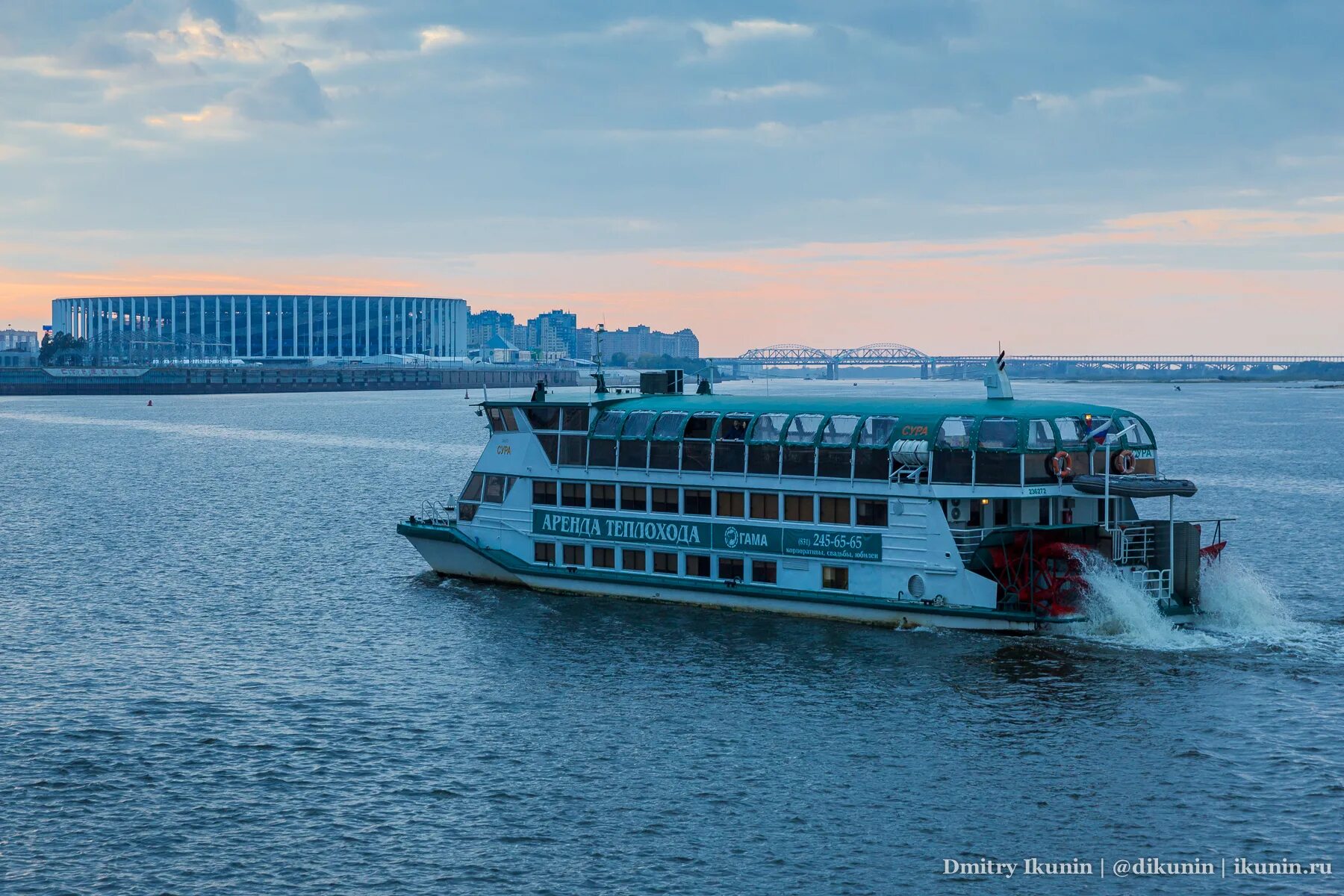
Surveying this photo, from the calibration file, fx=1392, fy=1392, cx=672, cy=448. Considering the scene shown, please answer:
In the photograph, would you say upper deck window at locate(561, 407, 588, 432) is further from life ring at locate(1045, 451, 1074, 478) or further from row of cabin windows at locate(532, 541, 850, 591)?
life ring at locate(1045, 451, 1074, 478)

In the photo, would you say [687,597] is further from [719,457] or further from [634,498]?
[719,457]

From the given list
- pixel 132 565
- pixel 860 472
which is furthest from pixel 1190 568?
pixel 132 565

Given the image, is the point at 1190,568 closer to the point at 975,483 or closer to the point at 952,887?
the point at 975,483

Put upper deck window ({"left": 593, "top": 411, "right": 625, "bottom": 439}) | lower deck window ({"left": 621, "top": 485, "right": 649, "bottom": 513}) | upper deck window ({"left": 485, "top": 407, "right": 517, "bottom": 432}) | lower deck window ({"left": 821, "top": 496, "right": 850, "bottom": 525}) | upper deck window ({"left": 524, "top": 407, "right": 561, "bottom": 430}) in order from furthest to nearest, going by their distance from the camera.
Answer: upper deck window ({"left": 485, "top": 407, "right": 517, "bottom": 432}), upper deck window ({"left": 524, "top": 407, "right": 561, "bottom": 430}), upper deck window ({"left": 593, "top": 411, "right": 625, "bottom": 439}), lower deck window ({"left": 621, "top": 485, "right": 649, "bottom": 513}), lower deck window ({"left": 821, "top": 496, "right": 850, "bottom": 525})

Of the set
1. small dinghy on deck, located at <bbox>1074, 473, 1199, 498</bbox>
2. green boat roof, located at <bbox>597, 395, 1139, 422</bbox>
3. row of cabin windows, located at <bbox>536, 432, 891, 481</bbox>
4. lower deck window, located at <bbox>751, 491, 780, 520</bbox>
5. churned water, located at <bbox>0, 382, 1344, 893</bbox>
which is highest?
green boat roof, located at <bbox>597, 395, 1139, 422</bbox>

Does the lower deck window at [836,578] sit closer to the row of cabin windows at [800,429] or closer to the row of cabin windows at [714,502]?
the row of cabin windows at [714,502]

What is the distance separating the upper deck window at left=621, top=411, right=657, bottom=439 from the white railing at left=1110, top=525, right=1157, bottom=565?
55.6ft

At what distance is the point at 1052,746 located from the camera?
113 ft

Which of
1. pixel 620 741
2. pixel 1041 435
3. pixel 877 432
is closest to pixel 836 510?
pixel 877 432

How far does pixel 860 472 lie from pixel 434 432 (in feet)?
439

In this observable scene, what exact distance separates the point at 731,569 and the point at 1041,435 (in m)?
11.8

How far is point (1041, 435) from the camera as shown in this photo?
44.5 meters

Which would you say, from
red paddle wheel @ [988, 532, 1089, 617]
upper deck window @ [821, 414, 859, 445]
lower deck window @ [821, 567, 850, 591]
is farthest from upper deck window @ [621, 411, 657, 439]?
red paddle wheel @ [988, 532, 1089, 617]

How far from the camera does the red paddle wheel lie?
43.7 meters
